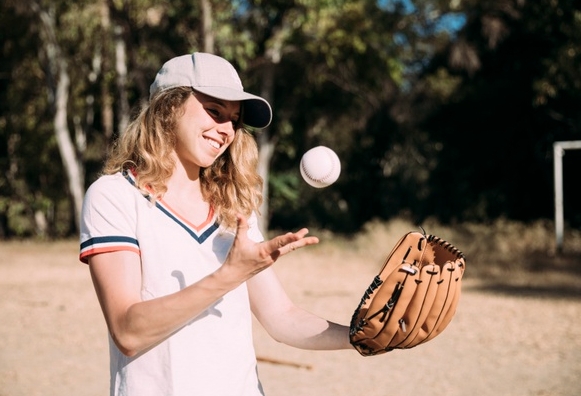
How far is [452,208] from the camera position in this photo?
29.0 m

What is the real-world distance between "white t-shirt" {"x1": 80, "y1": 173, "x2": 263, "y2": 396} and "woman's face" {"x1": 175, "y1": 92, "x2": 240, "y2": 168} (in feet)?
0.67

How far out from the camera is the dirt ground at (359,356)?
7.49m

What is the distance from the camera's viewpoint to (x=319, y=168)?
3.73m

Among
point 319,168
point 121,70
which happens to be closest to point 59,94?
point 121,70

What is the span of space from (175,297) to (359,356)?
A: 23.6ft

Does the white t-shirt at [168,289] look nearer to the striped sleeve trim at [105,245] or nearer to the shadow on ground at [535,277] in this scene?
the striped sleeve trim at [105,245]

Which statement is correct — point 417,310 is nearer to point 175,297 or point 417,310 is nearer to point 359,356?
point 175,297

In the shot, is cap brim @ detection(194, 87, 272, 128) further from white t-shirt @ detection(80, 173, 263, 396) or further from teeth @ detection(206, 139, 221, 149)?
white t-shirt @ detection(80, 173, 263, 396)

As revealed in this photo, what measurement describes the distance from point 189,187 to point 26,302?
11753 mm

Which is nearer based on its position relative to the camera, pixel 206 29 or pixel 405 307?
pixel 405 307

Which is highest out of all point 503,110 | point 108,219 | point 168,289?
point 503,110

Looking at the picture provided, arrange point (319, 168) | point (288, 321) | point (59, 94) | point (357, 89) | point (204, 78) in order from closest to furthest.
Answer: point (204, 78) < point (288, 321) < point (319, 168) < point (357, 89) < point (59, 94)

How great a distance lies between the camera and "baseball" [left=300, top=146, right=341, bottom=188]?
3.69 meters

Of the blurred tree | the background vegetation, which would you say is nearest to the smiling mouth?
the background vegetation
